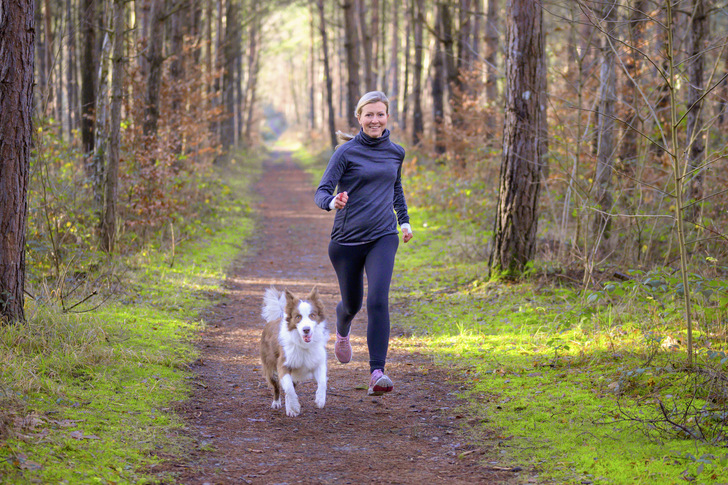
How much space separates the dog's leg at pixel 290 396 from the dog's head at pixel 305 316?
0.38 meters

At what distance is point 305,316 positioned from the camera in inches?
202

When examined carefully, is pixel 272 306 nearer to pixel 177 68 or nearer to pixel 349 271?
pixel 349 271

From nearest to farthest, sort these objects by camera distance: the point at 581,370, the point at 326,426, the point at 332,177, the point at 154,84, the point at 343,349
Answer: the point at 326,426 < the point at 332,177 < the point at 581,370 < the point at 343,349 < the point at 154,84

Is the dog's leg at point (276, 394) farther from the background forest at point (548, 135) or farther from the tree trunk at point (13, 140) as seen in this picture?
the background forest at point (548, 135)

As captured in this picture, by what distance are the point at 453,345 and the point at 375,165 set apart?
8.86 feet

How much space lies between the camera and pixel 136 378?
561 centimetres

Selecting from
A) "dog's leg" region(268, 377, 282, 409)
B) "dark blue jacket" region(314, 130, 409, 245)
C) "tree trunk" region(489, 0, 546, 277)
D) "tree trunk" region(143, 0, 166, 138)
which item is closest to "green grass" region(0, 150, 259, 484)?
"dog's leg" region(268, 377, 282, 409)

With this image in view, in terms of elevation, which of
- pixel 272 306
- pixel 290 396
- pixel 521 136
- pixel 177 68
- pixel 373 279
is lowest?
pixel 290 396

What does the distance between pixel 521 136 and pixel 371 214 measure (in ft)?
13.5

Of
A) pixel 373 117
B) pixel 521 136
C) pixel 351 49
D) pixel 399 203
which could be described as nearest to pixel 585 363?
pixel 399 203

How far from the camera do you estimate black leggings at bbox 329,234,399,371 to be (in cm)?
529

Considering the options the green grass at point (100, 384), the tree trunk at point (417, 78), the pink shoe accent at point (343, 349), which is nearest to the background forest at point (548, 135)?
the tree trunk at point (417, 78)

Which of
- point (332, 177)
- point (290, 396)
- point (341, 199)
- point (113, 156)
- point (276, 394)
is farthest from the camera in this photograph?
point (113, 156)

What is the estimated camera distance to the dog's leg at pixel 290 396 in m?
5.16
